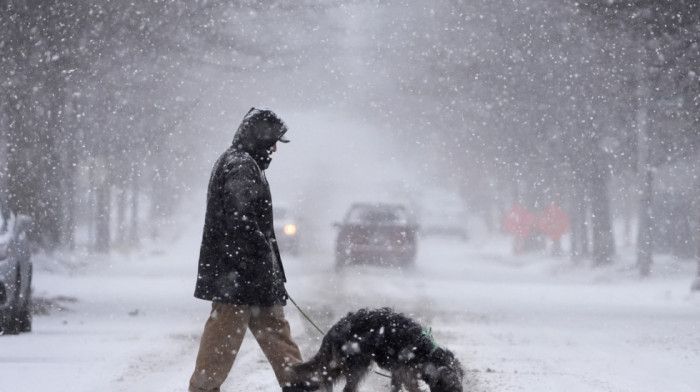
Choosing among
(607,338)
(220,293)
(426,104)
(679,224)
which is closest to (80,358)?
(220,293)

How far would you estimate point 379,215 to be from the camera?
2133 centimetres

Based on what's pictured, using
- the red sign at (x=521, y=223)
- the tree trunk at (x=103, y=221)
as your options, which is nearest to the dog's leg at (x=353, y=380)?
the tree trunk at (x=103, y=221)

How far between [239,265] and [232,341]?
0.44 meters

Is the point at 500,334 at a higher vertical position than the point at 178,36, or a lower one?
lower

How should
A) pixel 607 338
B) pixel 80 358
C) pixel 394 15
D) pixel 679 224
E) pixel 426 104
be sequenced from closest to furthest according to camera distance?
1. pixel 80 358
2. pixel 607 338
3. pixel 679 224
4. pixel 394 15
5. pixel 426 104

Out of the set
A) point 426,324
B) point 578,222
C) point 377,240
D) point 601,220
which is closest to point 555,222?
point 578,222

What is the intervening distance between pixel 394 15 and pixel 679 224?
10382 millimetres

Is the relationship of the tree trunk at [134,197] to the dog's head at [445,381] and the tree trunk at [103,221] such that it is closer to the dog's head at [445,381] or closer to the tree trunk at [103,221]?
the tree trunk at [103,221]

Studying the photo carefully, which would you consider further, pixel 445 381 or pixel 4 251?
pixel 4 251

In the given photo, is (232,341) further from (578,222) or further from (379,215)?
(578,222)

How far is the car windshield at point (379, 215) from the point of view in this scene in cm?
2116

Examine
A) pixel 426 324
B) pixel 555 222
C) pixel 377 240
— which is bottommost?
pixel 426 324

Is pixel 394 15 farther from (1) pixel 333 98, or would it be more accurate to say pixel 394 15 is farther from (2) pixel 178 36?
(1) pixel 333 98

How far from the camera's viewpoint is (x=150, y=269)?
23656 mm
